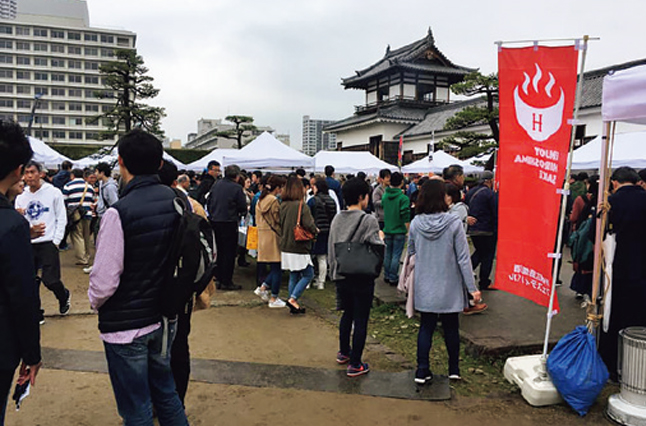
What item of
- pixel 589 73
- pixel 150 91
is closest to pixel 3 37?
pixel 150 91

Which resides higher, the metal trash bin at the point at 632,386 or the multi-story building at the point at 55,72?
the multi-story building at the point at 55,72

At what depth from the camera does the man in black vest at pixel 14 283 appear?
187 cm

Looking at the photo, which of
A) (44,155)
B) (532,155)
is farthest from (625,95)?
(44,155)

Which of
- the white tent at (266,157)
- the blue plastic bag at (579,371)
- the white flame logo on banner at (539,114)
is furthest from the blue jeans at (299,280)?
the white tent at (266,157)

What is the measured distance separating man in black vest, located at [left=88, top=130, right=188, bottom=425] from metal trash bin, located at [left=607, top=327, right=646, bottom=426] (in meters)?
3.18

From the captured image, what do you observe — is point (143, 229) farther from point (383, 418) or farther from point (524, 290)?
point (524, 290)

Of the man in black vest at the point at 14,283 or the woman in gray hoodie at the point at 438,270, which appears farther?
the woman in gray hoodie at the point at 438,270

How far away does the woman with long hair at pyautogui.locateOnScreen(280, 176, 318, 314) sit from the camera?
565 centimetres

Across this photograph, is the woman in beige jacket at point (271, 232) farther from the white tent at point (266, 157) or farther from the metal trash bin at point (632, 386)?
the white tent at point (266, 157)

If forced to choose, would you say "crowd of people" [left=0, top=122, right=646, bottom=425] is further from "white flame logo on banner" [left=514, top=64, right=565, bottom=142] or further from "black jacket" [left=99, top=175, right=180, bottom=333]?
"white flame logo on banner" [left=514, top=64, right=565, bottom=142]

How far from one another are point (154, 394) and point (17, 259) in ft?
3.44

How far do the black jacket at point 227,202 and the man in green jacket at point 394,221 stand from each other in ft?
7.26

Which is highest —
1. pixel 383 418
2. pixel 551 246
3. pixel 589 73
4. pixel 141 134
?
pixel 589 73

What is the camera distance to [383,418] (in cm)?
326
